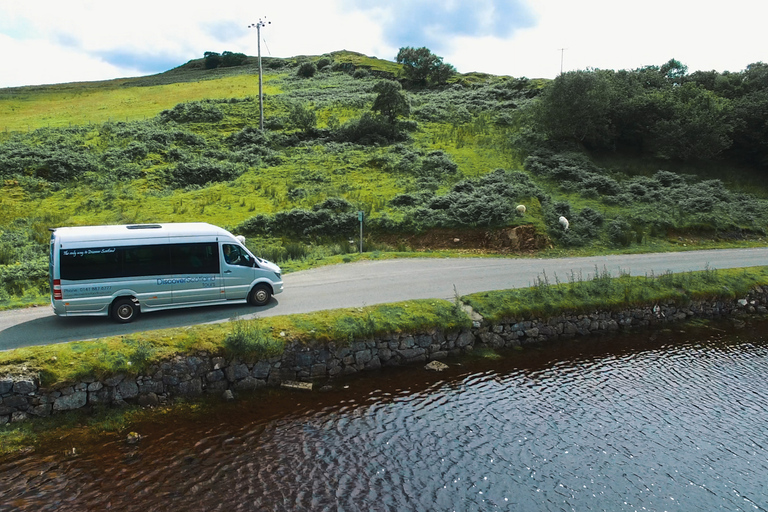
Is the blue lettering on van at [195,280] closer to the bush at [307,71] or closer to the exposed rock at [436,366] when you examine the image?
→ the exposed rock at [436,366]

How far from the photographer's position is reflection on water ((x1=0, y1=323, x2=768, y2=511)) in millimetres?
8547

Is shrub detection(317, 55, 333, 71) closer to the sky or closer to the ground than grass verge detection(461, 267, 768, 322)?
closer to the sky

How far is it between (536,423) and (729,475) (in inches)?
150

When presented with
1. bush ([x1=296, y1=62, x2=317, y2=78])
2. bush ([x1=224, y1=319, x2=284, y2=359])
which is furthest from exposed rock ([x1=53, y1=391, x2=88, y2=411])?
bush ([x1=296, y1=62, x2=317, y2=78])

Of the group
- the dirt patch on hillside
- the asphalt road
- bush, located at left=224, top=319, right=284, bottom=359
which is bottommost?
bush, located at left=224, top=319, right=284, bottom=359

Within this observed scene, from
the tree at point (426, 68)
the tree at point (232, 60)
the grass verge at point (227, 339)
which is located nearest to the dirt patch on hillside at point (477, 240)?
the grass verge at point (227, 339)

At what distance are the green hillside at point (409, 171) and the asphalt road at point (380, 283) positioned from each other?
2.21 meters

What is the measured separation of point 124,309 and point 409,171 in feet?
88.7

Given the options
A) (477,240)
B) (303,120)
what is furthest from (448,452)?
(303,120)

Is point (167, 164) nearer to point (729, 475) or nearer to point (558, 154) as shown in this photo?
point (558, 154)

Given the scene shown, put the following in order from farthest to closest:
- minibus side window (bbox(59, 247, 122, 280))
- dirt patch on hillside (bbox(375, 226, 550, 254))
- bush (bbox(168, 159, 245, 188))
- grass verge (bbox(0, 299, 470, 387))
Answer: bush (bbox(168, 159, 245, 188)) < dirt patch on hillside (bbox(375, 226, 550, 254)) < minibus side window (bbox(59, 247, 122, 280)) < grass verge (bbox(0, 299, 470, 387))

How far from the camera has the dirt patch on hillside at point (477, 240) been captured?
1042 inches

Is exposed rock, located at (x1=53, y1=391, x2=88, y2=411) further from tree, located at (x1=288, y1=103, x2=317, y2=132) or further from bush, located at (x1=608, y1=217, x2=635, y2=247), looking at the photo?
tree, located at (x1=288, y1=103, x2=317, y2=132)

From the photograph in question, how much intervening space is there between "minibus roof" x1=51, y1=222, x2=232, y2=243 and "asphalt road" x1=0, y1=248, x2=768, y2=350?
2.55 metres
